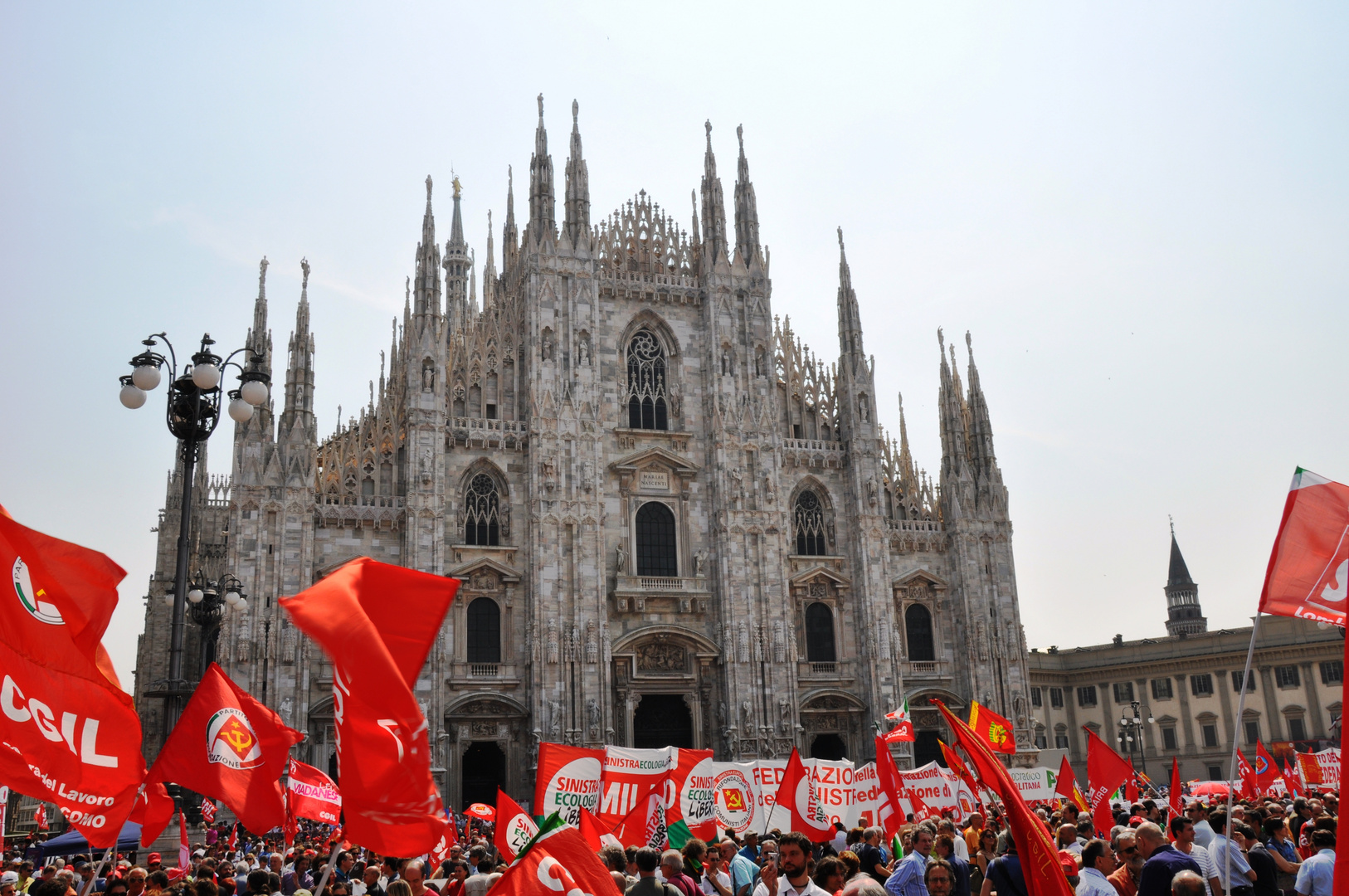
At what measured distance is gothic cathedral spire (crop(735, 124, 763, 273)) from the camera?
43.4 metres

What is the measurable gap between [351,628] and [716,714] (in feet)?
109

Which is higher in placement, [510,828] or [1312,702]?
[1312,702]

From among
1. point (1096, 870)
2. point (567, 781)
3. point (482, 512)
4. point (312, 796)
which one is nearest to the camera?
point (1096, 870)

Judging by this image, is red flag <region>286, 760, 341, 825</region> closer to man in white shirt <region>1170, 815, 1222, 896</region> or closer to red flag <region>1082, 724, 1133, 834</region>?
man in white shirt <region>1170, 815, 1222, 896</region>

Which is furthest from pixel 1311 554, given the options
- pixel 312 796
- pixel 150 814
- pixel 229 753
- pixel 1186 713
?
pixel 1186 713

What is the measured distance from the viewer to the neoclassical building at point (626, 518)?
35938mm

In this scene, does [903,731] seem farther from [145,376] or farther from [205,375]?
[145,376]

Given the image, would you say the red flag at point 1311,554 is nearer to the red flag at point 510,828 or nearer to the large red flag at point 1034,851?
the large red flag at point 1034,851

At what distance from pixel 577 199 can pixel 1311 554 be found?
1419 inches

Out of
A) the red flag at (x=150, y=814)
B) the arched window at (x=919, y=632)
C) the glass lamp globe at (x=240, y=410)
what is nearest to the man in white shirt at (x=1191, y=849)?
the red flag at (x=150, y=814)

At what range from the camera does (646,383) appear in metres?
Answer: 41.6

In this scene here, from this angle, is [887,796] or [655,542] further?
[655,542]

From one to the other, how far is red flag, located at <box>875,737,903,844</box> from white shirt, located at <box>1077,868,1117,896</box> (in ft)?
26.1

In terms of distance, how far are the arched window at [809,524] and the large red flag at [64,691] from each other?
35210mm
